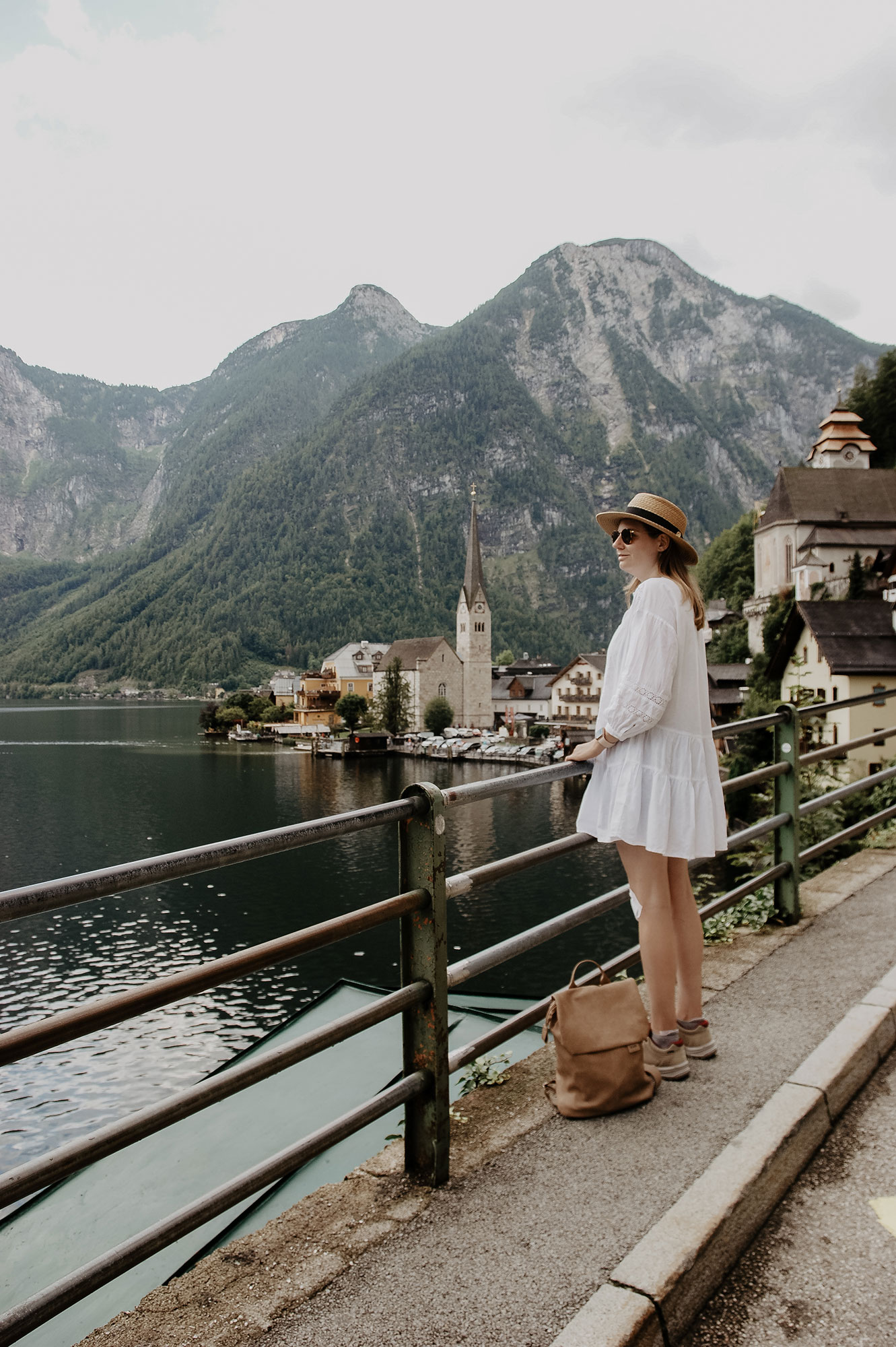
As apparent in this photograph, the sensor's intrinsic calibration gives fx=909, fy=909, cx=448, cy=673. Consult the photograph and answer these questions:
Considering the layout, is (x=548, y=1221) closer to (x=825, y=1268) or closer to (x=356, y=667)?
(x=825, y=1268)

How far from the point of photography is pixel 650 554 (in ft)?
9.58

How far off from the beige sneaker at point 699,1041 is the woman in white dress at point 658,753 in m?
0.11

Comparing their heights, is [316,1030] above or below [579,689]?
above

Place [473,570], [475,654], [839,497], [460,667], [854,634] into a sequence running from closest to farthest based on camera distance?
[854,634] → [839,497] → [460,667] → [475,654] → [473,570]

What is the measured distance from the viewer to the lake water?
61.3 feet

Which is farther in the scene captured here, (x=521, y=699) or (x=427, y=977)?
(x=521, y=699)

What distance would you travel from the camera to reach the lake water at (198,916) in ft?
61.3

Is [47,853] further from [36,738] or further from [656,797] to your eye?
[36,738]

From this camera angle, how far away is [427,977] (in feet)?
7.71

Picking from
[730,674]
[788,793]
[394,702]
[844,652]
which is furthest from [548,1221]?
[394,702]

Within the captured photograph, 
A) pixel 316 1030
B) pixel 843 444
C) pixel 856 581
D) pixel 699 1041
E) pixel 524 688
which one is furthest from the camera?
pixel 524 688

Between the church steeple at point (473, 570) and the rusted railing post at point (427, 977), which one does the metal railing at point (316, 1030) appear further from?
the church steeple at point (473, 570)

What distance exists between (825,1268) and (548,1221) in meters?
0.65

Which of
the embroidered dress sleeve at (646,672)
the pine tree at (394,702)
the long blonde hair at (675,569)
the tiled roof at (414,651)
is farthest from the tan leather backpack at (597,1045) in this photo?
the tiled roof at (414,651)
